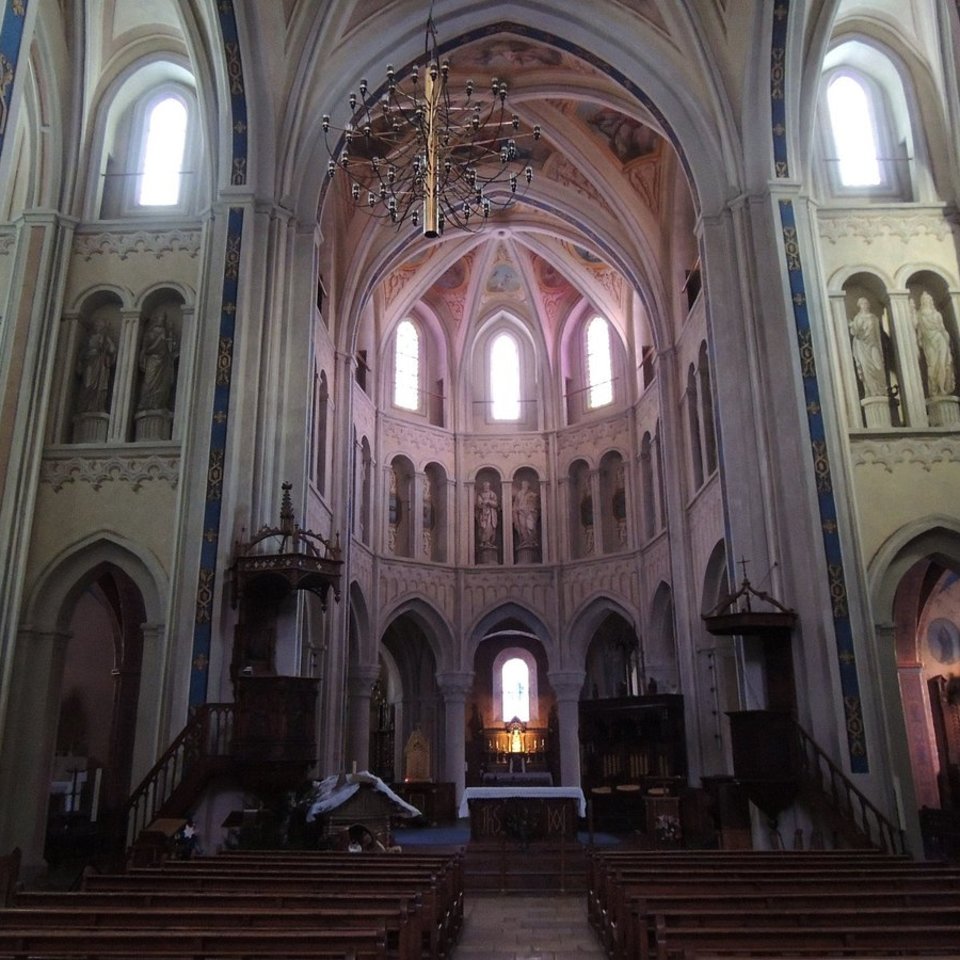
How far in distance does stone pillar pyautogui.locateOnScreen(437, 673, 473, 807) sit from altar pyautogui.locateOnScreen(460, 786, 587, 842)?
891cm

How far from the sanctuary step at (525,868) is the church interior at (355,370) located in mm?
1504

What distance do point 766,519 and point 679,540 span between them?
22.3 ft

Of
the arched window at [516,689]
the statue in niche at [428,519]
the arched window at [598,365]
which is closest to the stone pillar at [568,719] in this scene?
the arched window at [516,689]

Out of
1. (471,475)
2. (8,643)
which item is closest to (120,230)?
(8,643)

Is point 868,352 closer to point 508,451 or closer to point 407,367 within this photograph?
point 508,451

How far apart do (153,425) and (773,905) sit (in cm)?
1270

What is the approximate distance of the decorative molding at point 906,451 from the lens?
615 inches

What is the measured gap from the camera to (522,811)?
59.3ft

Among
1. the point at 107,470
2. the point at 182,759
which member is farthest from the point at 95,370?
the point at 182,759

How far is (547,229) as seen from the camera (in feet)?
86.5

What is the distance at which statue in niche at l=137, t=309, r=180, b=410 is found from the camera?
1672 cm

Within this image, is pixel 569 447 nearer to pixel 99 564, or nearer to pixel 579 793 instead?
pixel 579 793

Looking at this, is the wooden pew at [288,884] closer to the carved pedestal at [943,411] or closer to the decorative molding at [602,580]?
the carved pedestal at [943,411]

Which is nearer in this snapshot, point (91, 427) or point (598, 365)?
point (91, 427)
